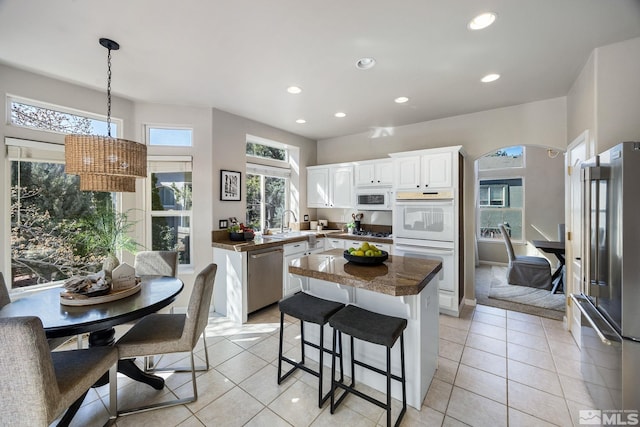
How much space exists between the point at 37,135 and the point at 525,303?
21.3 feet

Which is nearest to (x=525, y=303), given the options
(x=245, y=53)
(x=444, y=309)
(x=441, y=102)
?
(x=444, y=309)

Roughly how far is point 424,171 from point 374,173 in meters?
0.96

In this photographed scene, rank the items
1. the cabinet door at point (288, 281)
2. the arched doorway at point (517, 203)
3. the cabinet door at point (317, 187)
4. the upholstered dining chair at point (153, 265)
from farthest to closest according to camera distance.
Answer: the arched doorway at point (517, 203) < the cabinet door at point (317, 187) < the cabinet door at point (288, 281) < the upholstered dining chair at point (153, 265)

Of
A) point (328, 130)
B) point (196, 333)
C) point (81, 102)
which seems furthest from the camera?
point (328, 130)

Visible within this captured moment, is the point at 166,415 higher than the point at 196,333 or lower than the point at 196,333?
lower

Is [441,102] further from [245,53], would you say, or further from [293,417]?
[293,417]

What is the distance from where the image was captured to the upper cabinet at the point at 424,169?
11.4ft

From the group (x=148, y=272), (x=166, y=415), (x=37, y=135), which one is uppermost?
(x=37, y=135)

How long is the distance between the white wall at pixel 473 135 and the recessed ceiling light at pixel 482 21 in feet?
6.85

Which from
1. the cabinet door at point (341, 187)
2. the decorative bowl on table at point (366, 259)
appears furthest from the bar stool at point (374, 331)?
the cabinet door at point (341, 187)

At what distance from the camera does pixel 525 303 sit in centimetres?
396

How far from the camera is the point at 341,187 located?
4824mm

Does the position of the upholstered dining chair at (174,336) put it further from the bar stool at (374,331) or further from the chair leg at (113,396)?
the bar stool at (374,331)

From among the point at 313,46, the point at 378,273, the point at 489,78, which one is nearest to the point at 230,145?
the point at 313,46
